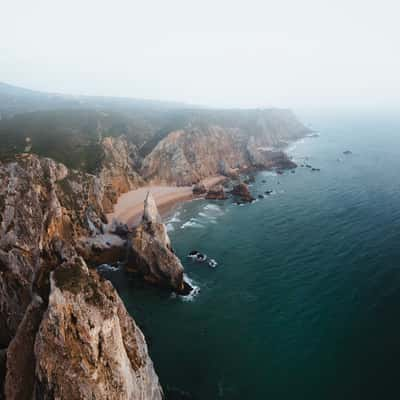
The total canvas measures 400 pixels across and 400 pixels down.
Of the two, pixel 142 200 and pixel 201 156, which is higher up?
pixel 201 156

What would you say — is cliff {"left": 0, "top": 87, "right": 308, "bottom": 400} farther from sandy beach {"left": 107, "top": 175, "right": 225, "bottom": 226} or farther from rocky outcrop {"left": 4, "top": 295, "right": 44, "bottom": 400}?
sandy beach {"left": 107, "top": 175, "right": 225, "bottom": 226}

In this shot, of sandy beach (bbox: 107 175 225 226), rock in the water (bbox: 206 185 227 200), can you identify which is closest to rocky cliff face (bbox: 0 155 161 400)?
sandy beach (bbox: 107 175 225 226)

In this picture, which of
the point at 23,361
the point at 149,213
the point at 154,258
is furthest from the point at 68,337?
the point at 149,213

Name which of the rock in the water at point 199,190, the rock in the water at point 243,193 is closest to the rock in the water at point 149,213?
the rock in the water at point 243,193

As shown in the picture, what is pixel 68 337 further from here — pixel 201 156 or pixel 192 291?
pixel 201 156

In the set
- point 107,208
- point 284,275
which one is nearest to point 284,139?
point 107,208

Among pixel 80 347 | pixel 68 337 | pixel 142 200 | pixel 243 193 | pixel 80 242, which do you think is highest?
pixel 68 337

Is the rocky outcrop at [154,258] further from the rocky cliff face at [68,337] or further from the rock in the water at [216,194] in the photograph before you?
the rock in the water at [216,194]

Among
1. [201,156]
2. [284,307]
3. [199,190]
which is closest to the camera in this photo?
[284,307]

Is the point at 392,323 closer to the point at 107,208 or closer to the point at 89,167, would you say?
the point at 107,208
